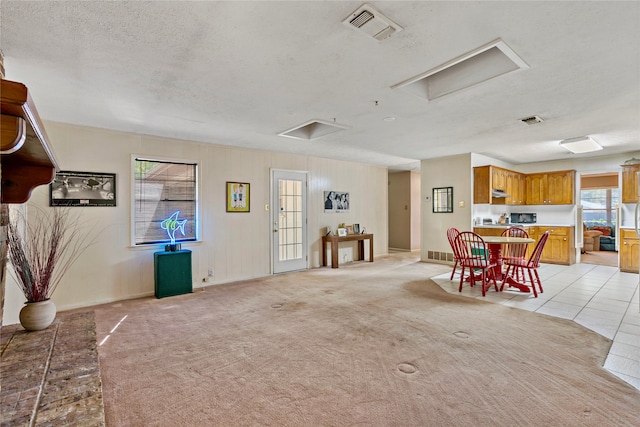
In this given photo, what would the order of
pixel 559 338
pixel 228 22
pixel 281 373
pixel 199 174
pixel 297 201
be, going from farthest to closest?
1. pixel 297 201
2. pixel 199 174
3. pixel 559 338
4. pixel 281 373
5. pixel 228 22

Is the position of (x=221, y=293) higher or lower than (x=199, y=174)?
lower

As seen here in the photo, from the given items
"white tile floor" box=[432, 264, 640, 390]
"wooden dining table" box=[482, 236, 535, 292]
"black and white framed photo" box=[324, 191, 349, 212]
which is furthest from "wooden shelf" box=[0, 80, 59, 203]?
"black and white framed photo" box=[324, 191, 349, 212]

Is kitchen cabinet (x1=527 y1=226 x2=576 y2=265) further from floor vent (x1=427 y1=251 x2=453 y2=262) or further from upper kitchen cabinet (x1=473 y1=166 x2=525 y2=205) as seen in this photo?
floor vent (x1=427 y1=251 x2=453 y2=262)

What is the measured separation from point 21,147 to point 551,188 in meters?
9.27

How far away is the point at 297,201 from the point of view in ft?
21.8

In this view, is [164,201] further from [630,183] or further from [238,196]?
[630,183]

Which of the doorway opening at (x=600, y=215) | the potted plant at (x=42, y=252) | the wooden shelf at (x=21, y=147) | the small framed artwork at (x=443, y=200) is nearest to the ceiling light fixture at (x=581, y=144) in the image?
the small framed artwork at (x=443, y=200)

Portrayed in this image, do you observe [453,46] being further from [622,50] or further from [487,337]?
[487,337]

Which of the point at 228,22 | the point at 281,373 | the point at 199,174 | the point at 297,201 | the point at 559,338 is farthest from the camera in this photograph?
the point at 297,201

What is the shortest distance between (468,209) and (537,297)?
264 centimetres

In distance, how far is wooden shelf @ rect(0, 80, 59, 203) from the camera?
3.22 feet

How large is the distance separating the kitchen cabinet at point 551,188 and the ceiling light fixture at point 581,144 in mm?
1564

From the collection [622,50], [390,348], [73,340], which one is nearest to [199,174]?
[73,340]

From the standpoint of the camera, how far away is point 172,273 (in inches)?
184
